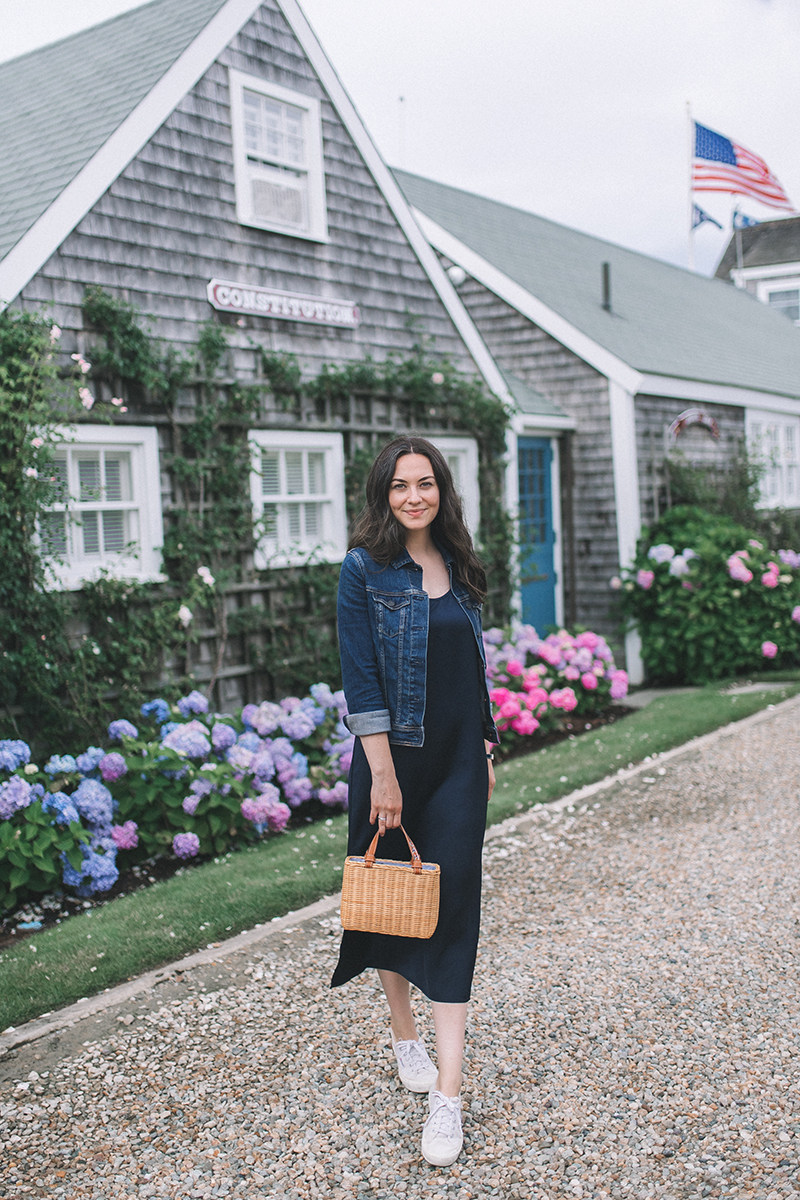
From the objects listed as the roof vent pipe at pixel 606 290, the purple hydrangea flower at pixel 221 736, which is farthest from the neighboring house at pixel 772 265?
the purple hydrangea flower at pixel 221 736

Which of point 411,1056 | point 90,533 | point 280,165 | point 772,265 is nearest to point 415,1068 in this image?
point 411,1056

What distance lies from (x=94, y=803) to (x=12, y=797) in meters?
0.41

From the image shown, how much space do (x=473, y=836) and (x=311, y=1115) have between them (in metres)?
0.95

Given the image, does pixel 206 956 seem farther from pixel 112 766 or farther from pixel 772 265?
pixel 772 265

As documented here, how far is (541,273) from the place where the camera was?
12641 millimetres

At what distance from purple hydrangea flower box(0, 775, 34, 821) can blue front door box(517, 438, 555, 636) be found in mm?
6613

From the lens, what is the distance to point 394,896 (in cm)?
263

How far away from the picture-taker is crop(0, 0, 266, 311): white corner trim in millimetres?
5789

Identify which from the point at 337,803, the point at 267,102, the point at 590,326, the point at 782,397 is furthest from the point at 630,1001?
the point at 782,397

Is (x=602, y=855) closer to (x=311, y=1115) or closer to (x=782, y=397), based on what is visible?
(x=311, y=1115)

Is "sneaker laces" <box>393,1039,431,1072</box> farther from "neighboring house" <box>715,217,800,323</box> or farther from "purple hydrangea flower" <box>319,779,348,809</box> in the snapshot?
"neighboring house" <box>715,217,800,323</box>

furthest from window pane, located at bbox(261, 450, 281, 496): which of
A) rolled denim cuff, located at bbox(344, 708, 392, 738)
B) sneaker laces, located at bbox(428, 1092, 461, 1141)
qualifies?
sneaker laces, located at bbox(428, 1092, 461, 1141)

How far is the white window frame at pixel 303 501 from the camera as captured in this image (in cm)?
726

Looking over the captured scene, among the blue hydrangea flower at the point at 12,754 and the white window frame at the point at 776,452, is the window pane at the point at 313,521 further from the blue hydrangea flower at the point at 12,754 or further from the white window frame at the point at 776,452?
the white window frame at the point at 776,452
